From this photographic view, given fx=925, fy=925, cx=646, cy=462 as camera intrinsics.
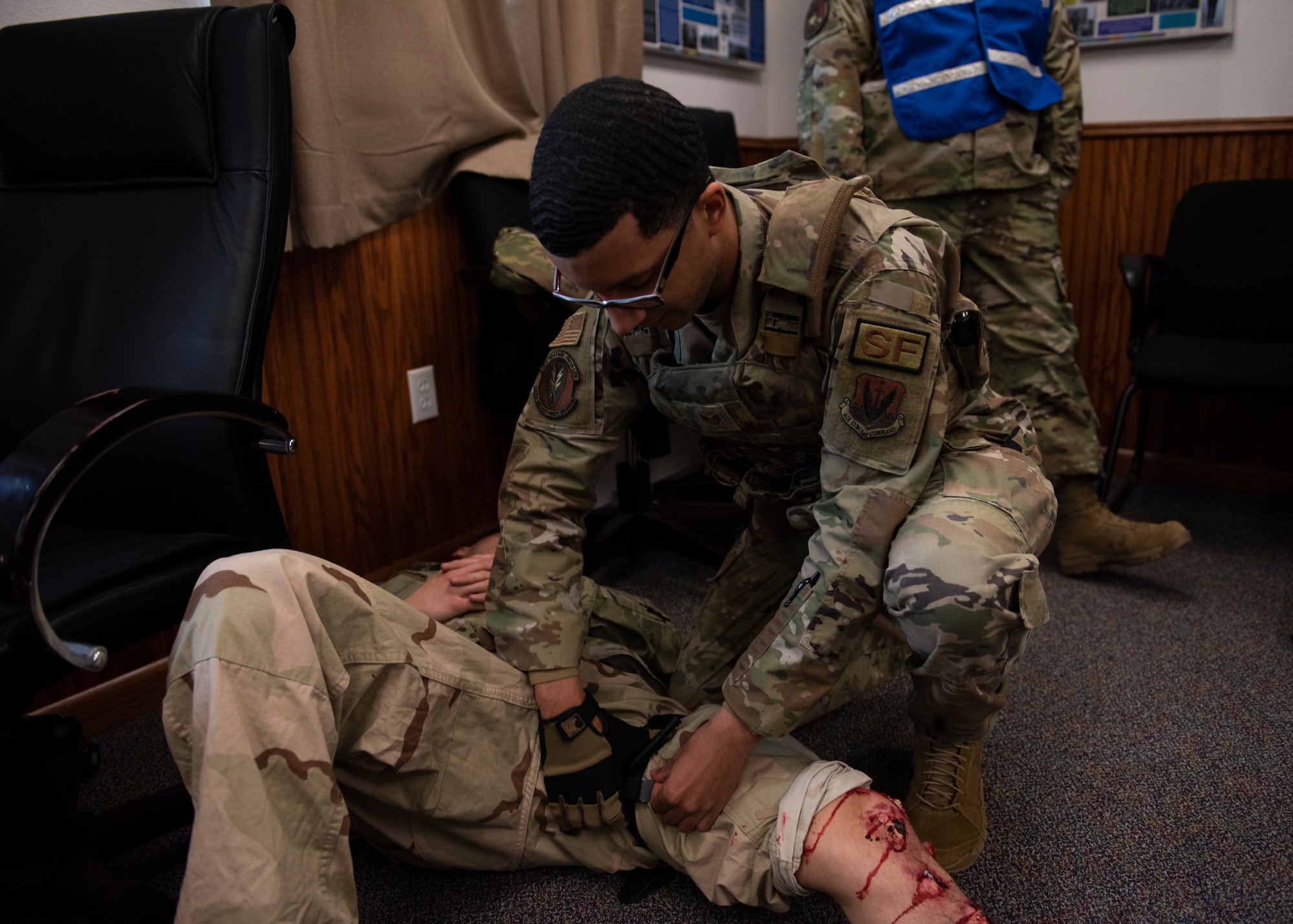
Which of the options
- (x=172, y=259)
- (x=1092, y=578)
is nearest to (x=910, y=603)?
(x=172, y=259)

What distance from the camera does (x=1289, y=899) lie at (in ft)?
3.38

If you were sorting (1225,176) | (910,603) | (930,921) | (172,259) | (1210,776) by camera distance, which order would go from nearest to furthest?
1. (930,921)
2. (910,603)
3. (172,259)
4. (1210,776)
5. (1225,176)

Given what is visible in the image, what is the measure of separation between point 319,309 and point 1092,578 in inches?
62.7

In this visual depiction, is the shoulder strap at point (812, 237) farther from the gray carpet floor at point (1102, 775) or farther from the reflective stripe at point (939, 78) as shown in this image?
the reflective stripe at point (939, 78)

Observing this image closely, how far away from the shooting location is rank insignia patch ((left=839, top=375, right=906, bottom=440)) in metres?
0.94

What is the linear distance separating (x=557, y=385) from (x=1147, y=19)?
1991 millimetres

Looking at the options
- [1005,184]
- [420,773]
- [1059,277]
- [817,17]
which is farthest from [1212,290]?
[420,773]

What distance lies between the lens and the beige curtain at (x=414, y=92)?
1502mm

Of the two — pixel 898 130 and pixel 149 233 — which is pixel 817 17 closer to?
pixel 898 130

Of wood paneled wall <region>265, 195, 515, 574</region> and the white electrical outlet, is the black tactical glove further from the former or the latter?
the white electrical outlet

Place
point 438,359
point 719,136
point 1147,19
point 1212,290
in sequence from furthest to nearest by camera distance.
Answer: point 1147,19, point 1212,290, point 719,136, point 438,359

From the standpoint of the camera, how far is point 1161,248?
2346 millimetres

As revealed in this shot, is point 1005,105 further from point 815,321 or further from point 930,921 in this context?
point 930,921

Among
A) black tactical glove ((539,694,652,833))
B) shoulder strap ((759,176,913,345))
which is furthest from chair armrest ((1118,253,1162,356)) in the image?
black tactical glove ((539,694,652,833))
